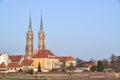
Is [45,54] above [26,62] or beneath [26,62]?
above

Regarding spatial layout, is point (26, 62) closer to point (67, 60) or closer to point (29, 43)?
point (67, 60)

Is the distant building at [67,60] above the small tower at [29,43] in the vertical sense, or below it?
below

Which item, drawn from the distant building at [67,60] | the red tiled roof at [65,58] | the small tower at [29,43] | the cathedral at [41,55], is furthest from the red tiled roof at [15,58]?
the red tiled roof at [65,58]

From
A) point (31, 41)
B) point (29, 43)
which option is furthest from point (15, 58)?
point (31, 41)

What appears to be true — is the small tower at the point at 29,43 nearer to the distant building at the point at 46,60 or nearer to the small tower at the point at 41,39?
the small tower at the point at 41,39

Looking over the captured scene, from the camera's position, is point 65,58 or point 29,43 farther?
point 29,43

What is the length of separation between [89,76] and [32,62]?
117 feet

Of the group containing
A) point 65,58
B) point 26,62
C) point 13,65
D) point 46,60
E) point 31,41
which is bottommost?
point 13,65

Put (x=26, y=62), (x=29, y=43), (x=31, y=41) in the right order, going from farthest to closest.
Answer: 1. (x=31, y=41)
2. (x=29, y=43)
3. (x=26, y=62)

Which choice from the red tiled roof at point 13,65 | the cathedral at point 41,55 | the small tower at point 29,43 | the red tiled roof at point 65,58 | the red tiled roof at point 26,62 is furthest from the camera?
the small tower at point 29,43

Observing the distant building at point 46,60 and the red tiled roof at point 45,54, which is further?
the red tiled roof at point 45,54

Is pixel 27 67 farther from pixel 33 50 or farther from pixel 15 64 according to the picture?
pixel 33 50

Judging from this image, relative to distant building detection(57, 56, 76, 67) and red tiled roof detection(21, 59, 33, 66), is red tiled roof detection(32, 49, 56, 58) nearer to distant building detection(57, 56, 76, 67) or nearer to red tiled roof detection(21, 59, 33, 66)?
red tiled roof detection(21, 59, 33, 66)

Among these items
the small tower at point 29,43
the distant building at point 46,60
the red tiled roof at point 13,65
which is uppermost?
the small tower at point 29,43
